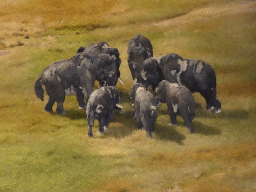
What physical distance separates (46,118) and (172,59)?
536 centimetres

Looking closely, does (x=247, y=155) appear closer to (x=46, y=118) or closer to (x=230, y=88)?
(x=230, y=88)

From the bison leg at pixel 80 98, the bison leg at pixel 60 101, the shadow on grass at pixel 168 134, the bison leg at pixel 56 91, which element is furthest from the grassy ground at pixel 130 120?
the bison leg at pixel 56 91

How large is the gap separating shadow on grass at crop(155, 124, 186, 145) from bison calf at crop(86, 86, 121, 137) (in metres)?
1.78

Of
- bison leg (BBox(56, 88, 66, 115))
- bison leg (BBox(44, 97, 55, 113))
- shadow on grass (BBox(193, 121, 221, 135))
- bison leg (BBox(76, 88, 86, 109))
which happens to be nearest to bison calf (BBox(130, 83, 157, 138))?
shadow on grass (BBox(193, 121, 221, 135))

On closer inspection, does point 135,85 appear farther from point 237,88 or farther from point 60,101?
point 237,88

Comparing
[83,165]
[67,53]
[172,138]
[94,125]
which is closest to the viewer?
[83,165]

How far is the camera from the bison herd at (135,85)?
1349 cm

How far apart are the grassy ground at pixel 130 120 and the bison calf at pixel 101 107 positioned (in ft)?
1.34

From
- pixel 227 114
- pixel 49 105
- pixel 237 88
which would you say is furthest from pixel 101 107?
pixel 237 88

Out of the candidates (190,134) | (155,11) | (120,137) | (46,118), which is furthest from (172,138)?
(155,11)

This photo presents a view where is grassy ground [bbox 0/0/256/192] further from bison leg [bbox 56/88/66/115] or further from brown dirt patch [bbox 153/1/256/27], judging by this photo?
bison leg [bbox 56/88/66/115]

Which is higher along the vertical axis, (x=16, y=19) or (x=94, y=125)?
(x=16, y=19)

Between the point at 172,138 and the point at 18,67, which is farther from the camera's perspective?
the point at 18,67

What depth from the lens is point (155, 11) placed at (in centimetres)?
2672
